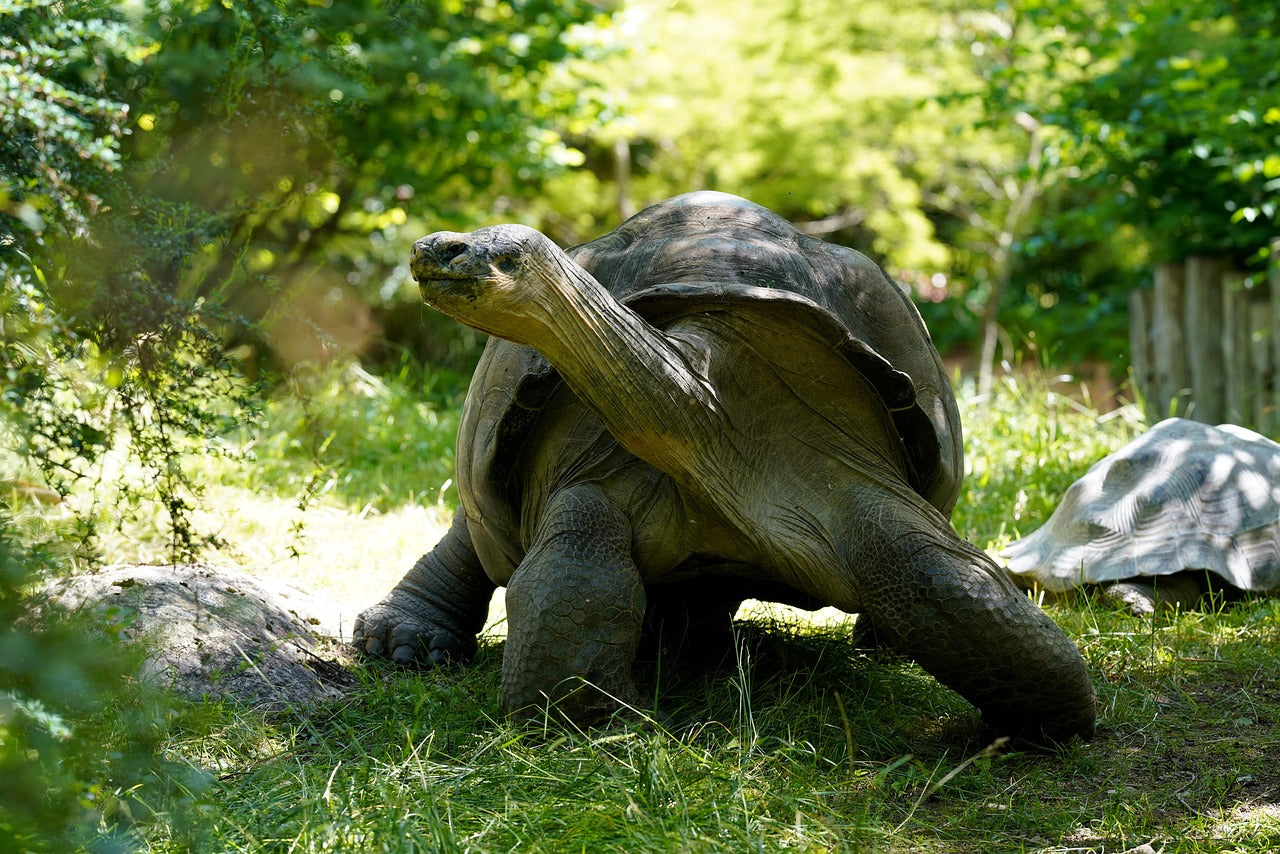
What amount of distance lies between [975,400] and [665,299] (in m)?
4.63

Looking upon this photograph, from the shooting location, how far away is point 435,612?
3.93 meters

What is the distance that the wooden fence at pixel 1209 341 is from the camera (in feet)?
27.5

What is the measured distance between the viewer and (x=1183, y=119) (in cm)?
770

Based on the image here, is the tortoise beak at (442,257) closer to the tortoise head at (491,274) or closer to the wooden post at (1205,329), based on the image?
the tortoise head at (491,274)

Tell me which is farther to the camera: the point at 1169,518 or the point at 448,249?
the point at 1169,518

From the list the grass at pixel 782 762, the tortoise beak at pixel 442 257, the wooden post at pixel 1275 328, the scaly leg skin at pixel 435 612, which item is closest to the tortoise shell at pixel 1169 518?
the grass at pixel 782 762

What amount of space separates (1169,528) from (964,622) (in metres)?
2.14

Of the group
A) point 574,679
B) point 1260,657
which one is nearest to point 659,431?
point 574,679

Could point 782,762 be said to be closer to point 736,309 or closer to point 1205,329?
point 736,309

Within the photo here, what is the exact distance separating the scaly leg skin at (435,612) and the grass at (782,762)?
11cm

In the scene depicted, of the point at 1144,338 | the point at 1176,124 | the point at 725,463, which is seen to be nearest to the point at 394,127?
the point at 1176,124

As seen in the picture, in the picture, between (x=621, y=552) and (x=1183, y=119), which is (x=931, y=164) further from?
(x=621, y=552)

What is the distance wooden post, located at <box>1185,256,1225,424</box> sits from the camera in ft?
29.8

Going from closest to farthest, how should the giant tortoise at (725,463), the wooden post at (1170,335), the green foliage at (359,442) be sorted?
the giant tortoise at (725,463)
the green foliage at (359,442)
the wooden post at (1170,335)
